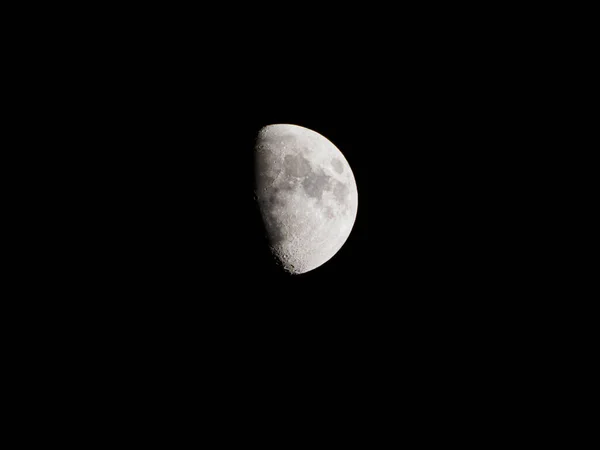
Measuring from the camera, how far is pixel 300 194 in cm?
274

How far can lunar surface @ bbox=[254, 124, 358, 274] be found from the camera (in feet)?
8.99

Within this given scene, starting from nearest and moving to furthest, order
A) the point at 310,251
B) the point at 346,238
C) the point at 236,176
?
the point at 236,176 → the point at 310,251 → the point at 346,238

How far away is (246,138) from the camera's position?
9.47 feet

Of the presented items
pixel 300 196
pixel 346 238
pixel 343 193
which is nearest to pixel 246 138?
pixel 300 196

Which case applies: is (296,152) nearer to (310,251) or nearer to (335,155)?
(335,155)

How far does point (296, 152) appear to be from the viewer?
2.84 metres

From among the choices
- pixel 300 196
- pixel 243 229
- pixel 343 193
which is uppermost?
pixel 343 193

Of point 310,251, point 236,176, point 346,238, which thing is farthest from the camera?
point 346,238

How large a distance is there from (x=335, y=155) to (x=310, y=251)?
0.77m

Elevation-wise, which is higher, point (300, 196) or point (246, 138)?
point (246, 138)

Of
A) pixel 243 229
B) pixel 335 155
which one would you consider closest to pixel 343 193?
pixel 335 155

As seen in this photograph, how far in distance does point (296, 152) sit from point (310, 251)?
724mm

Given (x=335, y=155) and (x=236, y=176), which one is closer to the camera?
(x=236, y=176)

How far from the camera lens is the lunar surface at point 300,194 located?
8.99ft
